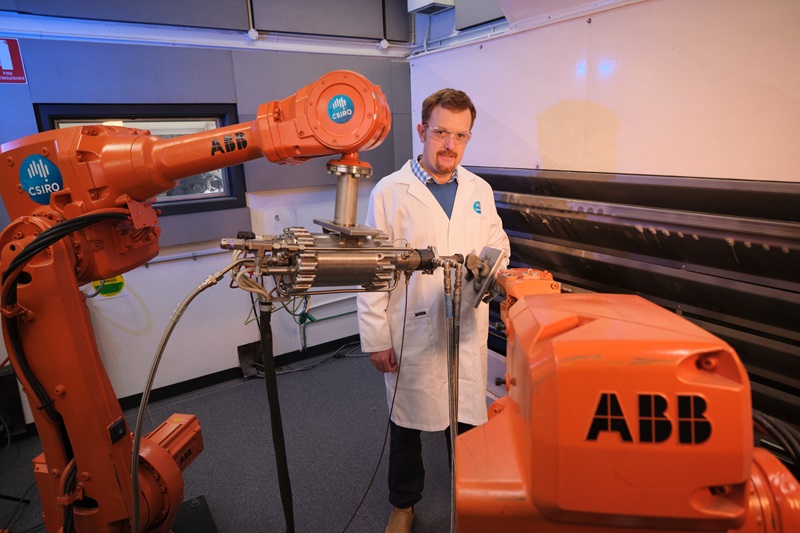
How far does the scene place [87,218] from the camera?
101 centimetres

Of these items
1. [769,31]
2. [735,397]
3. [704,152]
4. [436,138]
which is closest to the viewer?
[735,397]

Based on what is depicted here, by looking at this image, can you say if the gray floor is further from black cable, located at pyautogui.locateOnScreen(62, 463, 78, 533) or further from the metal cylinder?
the metal cylinder

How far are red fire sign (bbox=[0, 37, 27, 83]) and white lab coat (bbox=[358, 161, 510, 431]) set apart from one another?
220 centimetres

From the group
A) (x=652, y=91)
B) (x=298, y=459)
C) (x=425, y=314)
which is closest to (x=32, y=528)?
(x=298, y=459)

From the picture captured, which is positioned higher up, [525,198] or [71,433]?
[525,198]

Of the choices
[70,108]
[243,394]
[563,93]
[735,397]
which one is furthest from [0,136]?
[735,397]

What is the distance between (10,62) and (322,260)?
2614 millimetres

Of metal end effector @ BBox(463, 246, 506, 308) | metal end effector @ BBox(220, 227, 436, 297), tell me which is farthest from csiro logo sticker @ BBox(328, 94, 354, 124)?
metal end effector @ BBox(463, 246, 506, 308)

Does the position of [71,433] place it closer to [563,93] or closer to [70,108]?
[563,93]

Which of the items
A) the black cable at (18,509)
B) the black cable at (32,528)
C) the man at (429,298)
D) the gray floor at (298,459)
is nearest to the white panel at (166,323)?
the gray floor at (298,459)

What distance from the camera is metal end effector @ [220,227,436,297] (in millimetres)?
957

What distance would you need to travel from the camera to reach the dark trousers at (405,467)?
1857mm

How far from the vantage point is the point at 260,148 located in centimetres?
108

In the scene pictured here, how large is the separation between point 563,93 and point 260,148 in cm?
133
